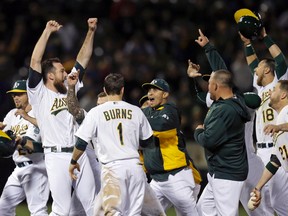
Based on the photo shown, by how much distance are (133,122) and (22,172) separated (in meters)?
2.31

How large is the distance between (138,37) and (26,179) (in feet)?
24.6

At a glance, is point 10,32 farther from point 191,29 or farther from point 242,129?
point 242,129

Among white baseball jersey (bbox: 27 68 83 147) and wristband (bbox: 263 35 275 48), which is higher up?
wristband (bbox: 263 35 275 48)

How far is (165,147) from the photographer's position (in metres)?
11.2

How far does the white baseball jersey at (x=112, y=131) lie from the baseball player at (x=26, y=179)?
1762mm

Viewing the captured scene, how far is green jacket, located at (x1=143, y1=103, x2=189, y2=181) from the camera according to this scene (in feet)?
36.4

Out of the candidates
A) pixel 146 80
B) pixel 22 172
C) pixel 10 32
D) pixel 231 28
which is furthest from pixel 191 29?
pixel 22 172

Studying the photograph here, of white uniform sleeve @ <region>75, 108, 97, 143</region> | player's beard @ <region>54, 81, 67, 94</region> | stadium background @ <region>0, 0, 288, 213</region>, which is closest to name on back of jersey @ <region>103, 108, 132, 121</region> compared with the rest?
white uniform sleeve @ <region>75, 108, 97, 143</region>

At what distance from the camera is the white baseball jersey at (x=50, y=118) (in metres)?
10.8

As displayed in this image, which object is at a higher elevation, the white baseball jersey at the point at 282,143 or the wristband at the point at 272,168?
the white baseball jersey at the point at 282,143

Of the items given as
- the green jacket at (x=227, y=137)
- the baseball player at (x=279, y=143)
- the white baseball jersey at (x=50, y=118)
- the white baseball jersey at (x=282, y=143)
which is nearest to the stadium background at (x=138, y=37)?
the white baseball jersey at (x=50, y=118)

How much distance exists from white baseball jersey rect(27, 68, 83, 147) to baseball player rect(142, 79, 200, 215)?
1.11 m

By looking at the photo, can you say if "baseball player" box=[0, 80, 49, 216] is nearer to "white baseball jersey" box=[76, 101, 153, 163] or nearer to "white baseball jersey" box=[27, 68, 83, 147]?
"white baseball jersey" box=[27, 68, 83, 147]

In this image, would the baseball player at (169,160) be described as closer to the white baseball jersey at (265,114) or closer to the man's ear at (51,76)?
the white baseball jersey at (265,114)
